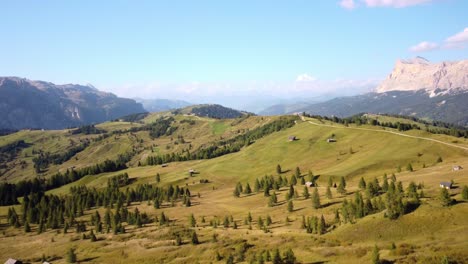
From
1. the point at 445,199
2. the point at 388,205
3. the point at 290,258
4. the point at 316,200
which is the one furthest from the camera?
the point at 316,200

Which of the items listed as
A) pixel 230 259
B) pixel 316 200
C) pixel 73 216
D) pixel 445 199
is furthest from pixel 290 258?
pixel 73 216

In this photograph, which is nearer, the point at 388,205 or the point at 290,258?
the point at 290,258

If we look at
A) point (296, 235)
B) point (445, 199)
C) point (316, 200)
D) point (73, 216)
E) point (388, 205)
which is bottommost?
point (73, 216)


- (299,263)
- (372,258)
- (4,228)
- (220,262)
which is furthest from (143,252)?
(4,228)

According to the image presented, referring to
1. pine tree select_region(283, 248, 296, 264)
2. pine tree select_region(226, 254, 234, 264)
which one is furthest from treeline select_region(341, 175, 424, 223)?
pine tree select_region(226, 254, 234, 264)

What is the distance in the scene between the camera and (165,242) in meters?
109

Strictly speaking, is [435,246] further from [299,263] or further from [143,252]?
[143,252]

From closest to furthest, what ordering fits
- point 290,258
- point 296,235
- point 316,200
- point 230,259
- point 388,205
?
point 290,258 → point 230,259 → point 388,205 → point 296,235 → point 316,200

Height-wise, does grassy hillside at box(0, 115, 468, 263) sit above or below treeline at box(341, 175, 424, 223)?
below

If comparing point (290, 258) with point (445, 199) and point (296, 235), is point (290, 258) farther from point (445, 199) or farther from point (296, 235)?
point (445, 199)

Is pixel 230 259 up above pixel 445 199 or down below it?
below

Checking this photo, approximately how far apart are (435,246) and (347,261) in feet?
52.1

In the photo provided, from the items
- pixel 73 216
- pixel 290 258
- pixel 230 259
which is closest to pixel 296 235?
pixel 290 258

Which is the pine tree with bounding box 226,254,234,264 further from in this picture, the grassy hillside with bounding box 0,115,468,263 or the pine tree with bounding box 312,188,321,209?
the pine tree with bounding box 312,188,321,209
